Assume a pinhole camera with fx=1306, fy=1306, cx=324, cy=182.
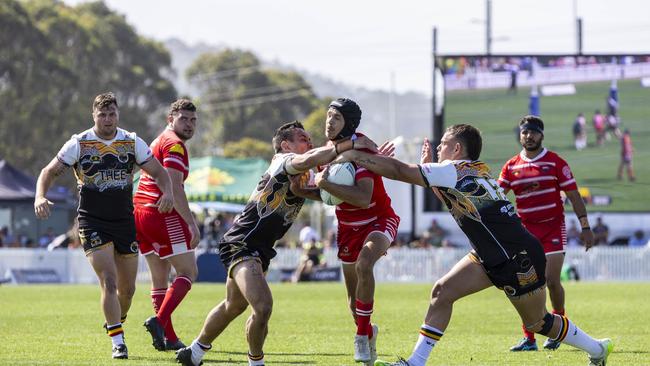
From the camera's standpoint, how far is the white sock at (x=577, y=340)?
10.9m

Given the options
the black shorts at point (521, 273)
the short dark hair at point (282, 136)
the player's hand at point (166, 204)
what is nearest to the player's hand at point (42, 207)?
the player's hand at point (166, 204)

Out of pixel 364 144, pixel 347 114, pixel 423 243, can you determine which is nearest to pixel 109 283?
pixel 347 114

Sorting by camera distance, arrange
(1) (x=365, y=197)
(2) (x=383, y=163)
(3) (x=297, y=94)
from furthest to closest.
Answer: (3) (x=297, y=94), (1) (x=365, y=197), (2) (x=383, y=163)

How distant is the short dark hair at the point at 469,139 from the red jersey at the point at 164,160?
396 cm

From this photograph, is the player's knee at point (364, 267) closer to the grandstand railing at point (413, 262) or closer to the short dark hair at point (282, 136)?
the short dark hair at point (282, 136)

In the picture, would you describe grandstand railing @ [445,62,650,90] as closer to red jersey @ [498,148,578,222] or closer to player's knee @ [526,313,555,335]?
red jersey @ [498,148,578,222]

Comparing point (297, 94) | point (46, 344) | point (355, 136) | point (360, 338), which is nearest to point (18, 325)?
point (46, 344)

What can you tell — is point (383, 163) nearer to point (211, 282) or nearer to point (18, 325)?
point (18, 325)

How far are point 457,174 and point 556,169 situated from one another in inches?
191

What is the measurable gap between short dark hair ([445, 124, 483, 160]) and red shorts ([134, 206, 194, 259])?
4150 mm

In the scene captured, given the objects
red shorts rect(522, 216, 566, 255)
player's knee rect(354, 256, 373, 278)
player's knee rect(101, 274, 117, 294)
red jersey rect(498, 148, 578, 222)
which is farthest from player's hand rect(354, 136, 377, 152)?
red shorts rect(522, 216, 566, 255)

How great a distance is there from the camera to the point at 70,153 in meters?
12.6

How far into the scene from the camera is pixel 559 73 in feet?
120

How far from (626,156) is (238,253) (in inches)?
1053
